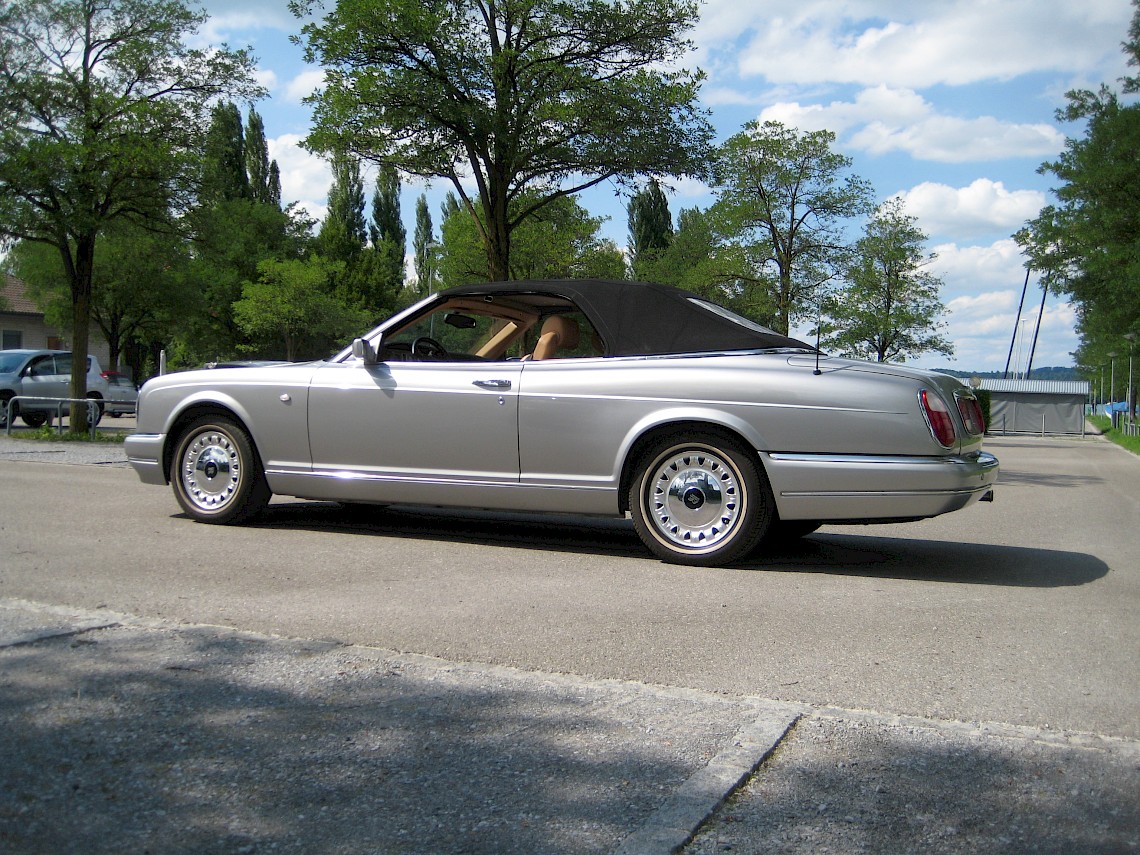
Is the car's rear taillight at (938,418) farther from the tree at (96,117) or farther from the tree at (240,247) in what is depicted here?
the tree at (240,247)

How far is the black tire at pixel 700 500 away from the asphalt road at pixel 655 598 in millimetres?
166

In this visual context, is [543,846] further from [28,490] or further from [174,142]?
[174,142]

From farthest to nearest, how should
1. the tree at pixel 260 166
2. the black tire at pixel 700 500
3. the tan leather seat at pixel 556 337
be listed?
the tree at pixel 260 166 < the tan leather seat at pixel 556 337 < the black tire at pixel 700 500

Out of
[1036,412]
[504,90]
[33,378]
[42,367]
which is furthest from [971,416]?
[1036,412]

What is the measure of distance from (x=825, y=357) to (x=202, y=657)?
3.82m

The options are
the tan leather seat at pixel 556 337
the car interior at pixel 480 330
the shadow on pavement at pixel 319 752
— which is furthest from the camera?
the car interior at pixel 480 330

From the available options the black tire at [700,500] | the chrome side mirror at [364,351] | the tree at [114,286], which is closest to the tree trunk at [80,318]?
the tree at [114,286]

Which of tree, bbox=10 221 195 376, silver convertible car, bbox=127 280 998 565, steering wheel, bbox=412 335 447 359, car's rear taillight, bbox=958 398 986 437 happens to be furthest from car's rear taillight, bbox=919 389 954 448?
tree, bbox=10 221 195 376

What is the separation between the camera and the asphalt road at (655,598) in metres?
3.92

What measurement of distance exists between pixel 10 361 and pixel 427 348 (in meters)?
23.1

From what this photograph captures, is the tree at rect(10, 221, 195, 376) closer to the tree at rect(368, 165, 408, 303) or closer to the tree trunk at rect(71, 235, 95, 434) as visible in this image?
the tree trunk at rect(71, 235, 95, 434)

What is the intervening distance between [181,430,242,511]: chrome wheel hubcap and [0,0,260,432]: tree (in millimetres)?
12483

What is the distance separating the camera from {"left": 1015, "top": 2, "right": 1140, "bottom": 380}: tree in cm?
2794

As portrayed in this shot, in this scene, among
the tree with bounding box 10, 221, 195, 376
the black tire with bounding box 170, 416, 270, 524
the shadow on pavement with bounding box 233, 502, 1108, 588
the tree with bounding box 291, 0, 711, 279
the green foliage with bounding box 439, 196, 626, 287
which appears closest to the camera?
the shadow on pavement with bounding box 233, 502, 1108, 588
